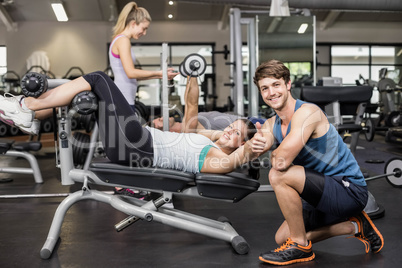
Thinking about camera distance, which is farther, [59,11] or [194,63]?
[59,11]

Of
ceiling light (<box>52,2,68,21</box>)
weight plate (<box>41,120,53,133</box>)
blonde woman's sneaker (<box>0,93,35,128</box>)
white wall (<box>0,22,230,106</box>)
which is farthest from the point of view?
white wall (<box>0,22,230,106</box>)

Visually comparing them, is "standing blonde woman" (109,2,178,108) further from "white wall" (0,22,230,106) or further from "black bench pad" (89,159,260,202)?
"white wall" (0,22,230,106)

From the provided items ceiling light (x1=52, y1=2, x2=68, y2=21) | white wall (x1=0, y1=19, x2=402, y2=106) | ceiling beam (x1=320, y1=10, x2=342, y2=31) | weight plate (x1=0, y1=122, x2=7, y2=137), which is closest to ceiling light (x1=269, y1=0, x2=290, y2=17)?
weight plate (x1=0, y1=122, x2=7, y2=137)

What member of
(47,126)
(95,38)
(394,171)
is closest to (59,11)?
(95,38)

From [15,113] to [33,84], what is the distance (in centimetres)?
23

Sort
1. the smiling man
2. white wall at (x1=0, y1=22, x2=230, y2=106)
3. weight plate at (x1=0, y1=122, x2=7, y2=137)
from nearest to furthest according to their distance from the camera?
the smiling man, weight plate at (x1=0, y1=122, x2=7, y2=137), white wall at (x1=0, y1=22, x2=230, y2=106)

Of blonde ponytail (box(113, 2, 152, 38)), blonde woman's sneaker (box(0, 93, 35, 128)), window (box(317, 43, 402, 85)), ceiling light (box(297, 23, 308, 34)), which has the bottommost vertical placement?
blonde woman's sneaker (box(0, 93, 35, 128))

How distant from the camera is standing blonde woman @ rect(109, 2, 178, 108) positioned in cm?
228

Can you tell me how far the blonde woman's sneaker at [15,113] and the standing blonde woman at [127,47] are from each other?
61 cm

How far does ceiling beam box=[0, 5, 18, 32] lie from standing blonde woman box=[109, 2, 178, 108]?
26.2 feet

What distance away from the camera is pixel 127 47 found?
2285 mm

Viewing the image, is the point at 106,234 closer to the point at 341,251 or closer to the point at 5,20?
the point at 341,251

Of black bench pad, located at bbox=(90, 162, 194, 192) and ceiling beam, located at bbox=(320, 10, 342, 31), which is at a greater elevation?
ceiling beam, located at bbox=(320, 10, 342, 31)

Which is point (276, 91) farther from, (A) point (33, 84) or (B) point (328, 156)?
(A) point (33, 84)
